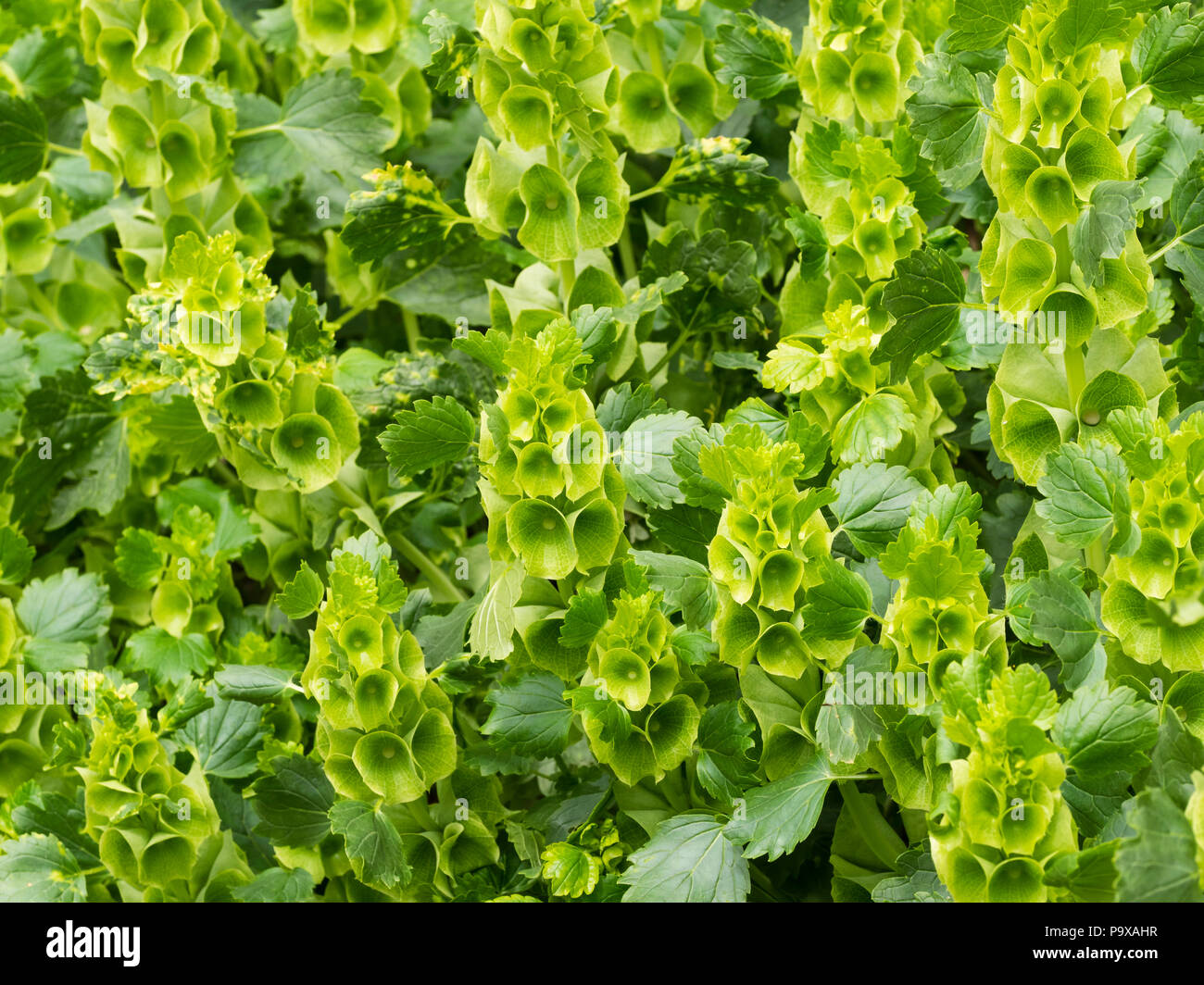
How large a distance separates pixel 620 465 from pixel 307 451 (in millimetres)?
221

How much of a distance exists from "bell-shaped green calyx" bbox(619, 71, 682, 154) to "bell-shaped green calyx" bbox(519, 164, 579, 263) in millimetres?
142

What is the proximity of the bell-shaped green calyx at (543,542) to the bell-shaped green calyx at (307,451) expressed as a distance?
19 centimetres

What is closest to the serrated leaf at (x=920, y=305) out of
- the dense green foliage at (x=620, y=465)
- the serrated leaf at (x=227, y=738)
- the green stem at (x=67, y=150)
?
the dense green foliage at (x=620, y=465)

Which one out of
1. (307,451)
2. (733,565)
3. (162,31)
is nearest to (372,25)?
(162,31)

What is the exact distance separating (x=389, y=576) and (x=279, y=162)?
45 centimetres

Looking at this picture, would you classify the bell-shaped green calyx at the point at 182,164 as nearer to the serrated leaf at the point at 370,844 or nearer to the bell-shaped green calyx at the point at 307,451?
the bell-shaped green calyx at the point at 307,451

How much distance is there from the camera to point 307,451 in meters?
0.75

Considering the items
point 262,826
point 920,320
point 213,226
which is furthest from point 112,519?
point 920,320

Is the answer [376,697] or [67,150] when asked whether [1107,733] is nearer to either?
[376,697]

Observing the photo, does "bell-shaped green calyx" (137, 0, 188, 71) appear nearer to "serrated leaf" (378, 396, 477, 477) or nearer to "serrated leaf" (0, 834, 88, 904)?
"serrated leaf" (378, 396, 477, 477)

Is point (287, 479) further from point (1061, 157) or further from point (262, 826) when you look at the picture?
point (1061, 157)

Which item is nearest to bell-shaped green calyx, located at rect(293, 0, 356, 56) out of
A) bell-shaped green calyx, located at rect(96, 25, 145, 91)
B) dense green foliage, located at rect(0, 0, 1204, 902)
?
dense green foliage, located at rect(0, 0, 1204, 902)

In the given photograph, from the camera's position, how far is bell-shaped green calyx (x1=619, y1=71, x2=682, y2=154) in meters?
0.83

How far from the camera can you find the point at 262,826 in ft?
2.32
